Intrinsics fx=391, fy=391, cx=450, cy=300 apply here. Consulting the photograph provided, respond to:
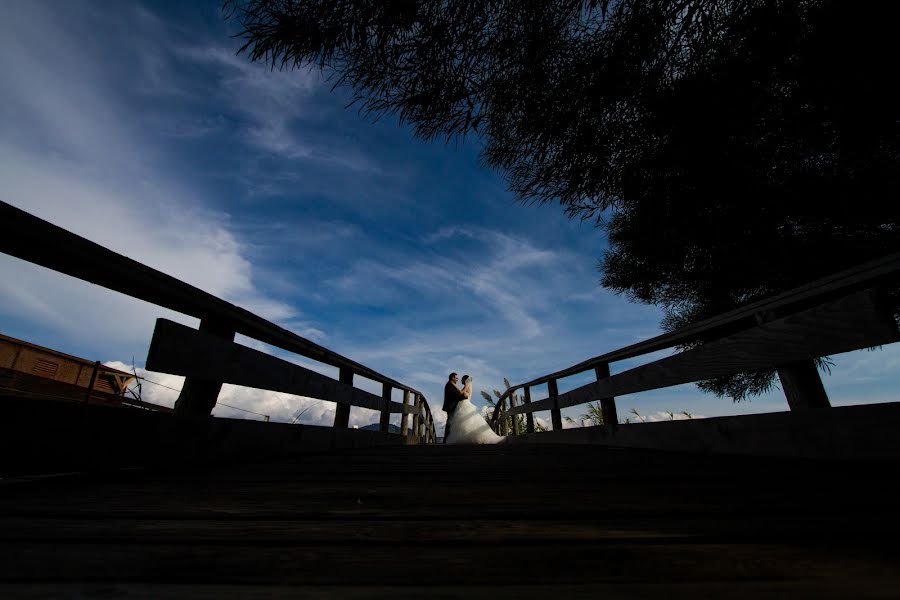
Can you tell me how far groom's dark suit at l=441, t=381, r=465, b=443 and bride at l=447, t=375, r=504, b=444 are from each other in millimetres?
122

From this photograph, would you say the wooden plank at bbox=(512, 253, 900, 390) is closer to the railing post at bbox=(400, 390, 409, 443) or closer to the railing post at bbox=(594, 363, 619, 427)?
the railing post at bbox=(594, 363, 619, 427)

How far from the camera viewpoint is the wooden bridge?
72cm

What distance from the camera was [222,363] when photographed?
225cm

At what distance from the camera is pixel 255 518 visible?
3.67 ft

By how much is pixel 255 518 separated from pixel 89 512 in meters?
0.50

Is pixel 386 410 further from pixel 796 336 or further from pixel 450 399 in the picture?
pixel 796 336

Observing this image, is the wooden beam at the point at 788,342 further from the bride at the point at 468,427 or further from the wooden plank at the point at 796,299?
the bride at the point at 468,427

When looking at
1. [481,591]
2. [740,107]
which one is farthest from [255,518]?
[740,107]

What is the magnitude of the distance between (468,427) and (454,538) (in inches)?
318

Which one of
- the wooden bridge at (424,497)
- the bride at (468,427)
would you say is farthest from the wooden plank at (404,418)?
the wooden bridge at (424,497)

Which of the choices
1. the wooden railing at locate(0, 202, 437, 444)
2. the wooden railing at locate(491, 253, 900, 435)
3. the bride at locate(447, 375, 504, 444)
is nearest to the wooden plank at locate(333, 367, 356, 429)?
the wooden railing at locate(0, 202, 437, 444)

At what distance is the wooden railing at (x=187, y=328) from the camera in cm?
147

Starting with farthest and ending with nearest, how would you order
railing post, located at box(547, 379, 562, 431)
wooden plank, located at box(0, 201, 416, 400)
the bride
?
1. the bride
2. railing post, located at box(547, 379, 562, 431)
3. wooden plank, located at box(0, 201, 416, 400)

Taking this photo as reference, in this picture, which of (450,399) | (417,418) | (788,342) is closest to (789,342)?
(788,342)
